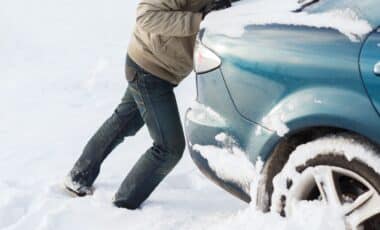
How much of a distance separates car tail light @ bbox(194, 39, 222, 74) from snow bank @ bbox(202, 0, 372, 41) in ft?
0.32

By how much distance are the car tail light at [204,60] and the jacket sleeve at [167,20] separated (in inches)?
7.5

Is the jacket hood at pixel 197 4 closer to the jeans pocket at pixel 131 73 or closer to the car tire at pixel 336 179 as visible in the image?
the jeans pocket at pixel 131 73

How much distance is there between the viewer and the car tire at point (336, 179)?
227 centimetres

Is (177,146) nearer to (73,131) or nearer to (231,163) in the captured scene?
(231,163)

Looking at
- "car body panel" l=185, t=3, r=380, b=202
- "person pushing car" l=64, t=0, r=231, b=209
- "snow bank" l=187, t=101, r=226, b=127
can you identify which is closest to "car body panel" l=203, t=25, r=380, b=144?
"car body panel" l=185, t=3, r=380, b=202

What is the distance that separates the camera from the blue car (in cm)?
224

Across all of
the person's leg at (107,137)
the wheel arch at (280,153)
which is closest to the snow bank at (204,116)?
the wheel arch at (280,153)

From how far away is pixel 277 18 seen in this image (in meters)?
2.61

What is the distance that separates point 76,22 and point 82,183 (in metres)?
6.47

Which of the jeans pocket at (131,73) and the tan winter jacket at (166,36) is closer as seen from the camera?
the tan winter jacket at (166,36)

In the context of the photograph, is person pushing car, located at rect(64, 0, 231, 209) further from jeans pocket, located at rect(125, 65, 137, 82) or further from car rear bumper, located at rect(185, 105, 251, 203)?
car rear bumper, located at rect(185, 105, 251, 203)

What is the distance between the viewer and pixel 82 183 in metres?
3.98

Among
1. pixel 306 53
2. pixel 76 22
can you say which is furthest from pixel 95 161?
pixel 76 22

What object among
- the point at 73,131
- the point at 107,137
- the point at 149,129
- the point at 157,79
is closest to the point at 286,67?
the point at 157,79
